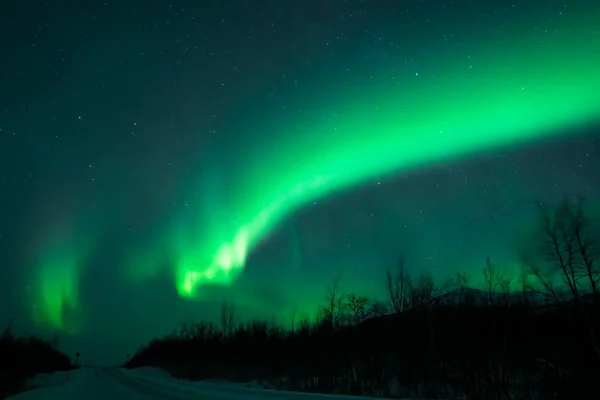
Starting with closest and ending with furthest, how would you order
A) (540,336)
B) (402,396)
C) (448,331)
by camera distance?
(402,396) → (540,336) → (448,331)

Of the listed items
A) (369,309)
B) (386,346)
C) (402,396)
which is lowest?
(402,396)

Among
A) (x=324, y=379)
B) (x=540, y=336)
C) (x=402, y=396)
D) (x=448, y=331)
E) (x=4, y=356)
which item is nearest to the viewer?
(x=402, y=396)

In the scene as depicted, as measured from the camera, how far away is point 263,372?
31.8 m

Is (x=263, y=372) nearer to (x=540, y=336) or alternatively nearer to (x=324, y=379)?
(x=324, y=379)

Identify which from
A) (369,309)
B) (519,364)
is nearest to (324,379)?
(519,364)

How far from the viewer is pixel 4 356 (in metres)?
53.9

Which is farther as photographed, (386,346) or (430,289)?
(430,289)

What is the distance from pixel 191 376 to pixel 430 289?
965 inches

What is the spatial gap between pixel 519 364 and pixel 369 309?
2538cm

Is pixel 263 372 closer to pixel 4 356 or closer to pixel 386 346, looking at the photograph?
pixel 386 346

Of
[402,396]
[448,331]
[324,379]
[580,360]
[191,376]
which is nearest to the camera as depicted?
[580,360]

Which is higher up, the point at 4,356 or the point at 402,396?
the point at 4,356

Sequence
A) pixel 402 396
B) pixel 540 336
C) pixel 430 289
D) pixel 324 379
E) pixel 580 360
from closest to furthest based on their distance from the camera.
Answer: pixel 580 360, pixel 402 396, pixel 324 379, pixel 540 336, pixel 430 289

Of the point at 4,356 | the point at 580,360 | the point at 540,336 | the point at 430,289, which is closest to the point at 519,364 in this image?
the point at 540,336
